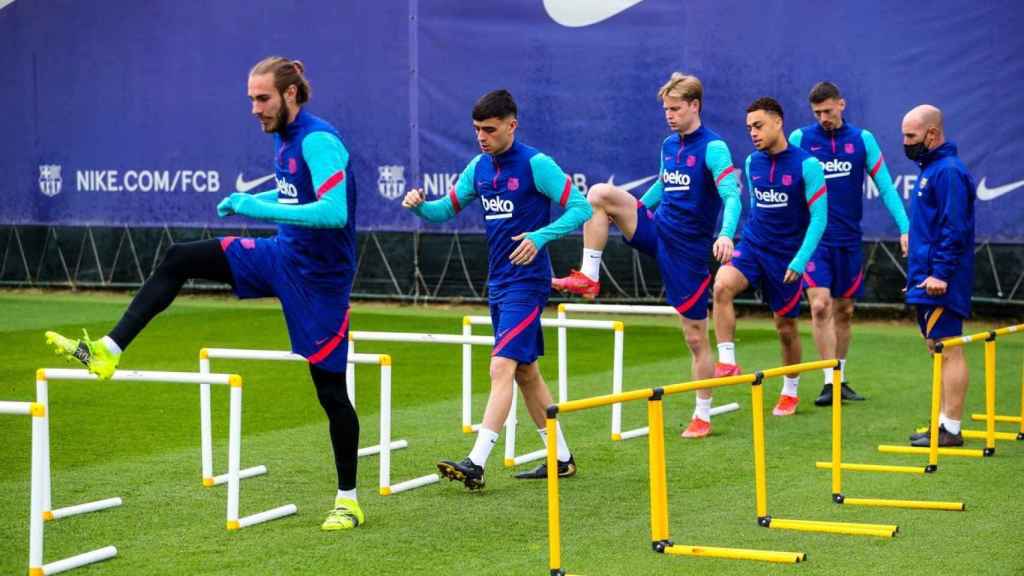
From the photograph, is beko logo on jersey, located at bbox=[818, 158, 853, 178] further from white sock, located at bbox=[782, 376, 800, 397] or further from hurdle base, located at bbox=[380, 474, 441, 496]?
hurdle base, located at bbox=[380, 474, 441, 496]

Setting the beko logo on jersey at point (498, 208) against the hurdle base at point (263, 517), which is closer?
the hurdle base at point (263, 517)

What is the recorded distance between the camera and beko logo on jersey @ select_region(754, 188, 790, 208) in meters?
10.3

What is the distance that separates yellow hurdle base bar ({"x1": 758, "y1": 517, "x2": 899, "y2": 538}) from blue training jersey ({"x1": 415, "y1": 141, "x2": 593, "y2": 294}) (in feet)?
5.89

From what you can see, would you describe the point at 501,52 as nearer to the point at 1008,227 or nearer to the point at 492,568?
the point at 1008,227

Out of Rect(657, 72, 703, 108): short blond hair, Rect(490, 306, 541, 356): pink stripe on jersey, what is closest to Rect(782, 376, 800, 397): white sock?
Rect(657, 72, 703, 108): short blond hair

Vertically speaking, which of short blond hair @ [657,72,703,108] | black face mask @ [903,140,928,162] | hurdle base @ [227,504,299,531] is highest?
short blond hair @ [657,72,703,108]

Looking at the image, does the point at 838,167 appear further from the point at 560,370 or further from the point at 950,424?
the point at 560,370

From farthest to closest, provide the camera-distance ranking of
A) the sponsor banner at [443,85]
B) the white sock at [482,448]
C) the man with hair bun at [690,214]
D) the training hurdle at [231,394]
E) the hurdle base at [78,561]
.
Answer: the sponsor banner at [443,85]
the man with hair bun at [690,214]
the white sock at [482,448]
the training hurdle at [231,394]
the hurdle base at [78,561]

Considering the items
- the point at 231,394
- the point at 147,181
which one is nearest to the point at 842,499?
the point at 231,394

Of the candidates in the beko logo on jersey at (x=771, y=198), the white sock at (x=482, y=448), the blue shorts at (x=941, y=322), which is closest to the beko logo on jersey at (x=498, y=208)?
the white sock at (x=482, y=448)

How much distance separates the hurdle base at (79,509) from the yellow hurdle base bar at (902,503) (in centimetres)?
343

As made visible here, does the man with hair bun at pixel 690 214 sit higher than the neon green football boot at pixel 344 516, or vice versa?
the man with hair bun at pixel 690 214

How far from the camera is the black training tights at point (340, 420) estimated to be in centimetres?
693

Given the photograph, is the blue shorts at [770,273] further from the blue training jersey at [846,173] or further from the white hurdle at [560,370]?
the white hurdle at [560,370]
